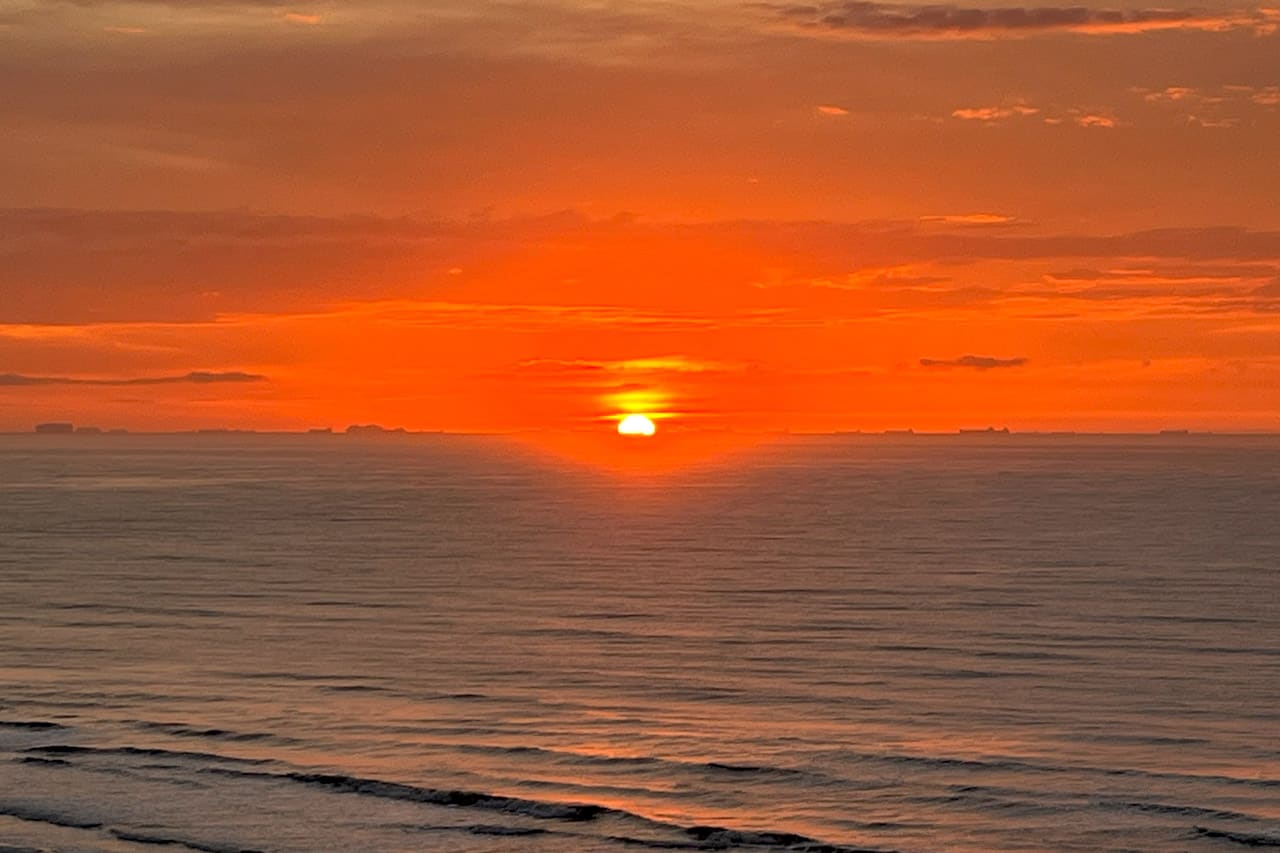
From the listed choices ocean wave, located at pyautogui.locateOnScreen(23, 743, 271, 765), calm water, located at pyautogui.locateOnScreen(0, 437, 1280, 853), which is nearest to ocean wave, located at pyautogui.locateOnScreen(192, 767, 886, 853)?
calm water, located at pyautogui.locateOnScreen(0, 437, 1280, 853)

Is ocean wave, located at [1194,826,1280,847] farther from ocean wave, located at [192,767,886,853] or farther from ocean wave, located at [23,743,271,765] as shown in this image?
ocean wave, located at [23,743,271,765]

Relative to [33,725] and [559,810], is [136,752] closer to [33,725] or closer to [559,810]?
[33,725]

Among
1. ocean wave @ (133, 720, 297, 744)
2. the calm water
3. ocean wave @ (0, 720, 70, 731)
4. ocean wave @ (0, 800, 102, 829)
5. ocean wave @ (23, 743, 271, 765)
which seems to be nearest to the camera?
ocean wave @ (0, 800, 102, 829)

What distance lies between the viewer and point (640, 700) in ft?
144

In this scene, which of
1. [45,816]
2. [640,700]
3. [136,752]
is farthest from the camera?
[640,700]

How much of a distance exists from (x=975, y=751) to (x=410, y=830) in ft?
46.5

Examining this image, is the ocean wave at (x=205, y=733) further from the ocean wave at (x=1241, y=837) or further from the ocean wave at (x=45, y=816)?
the ocean wave at (x=1241, y=837)

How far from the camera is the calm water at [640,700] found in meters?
30.4

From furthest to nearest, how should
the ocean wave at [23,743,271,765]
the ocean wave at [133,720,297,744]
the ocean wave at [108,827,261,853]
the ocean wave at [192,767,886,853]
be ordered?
the ocean wave at [133,720,297,744] → the ocean wave at [23,743,271,765] → the ocean wave at [192,767,886,853] → the ocean wave at [108,827,261,853]

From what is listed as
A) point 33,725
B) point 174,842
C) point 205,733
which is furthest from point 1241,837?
point 33,725

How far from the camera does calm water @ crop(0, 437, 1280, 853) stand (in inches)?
1196

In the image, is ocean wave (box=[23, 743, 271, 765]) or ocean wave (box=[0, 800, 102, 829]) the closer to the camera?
ocean wave (box=[0, 800, 102, 829])

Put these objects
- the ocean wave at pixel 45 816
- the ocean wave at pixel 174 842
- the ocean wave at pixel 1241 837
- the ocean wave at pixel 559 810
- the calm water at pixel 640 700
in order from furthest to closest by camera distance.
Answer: the calm water at pixel 640 700, the ocean wave at pixel 45 816, the ocean wave at pixel 559 810, the ocean wave at pixel 1241 837, the ocean wave at pixel 174 842

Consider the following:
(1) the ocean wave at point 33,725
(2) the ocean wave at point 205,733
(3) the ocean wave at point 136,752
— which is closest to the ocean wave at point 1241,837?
(3) the ocean wave at point 136,752
